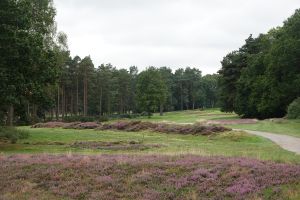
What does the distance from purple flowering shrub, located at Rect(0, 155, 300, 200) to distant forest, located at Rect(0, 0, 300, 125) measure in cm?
1136

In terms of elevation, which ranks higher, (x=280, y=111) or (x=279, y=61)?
(x=279, y=61)

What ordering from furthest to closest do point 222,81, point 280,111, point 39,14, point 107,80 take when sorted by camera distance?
point 107,80 → point 222,81 → point 280,111 → point 39,14

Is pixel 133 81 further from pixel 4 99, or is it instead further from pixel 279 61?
pixel 4 99

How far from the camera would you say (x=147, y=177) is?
16422 mm

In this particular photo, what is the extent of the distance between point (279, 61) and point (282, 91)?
4.90 meters

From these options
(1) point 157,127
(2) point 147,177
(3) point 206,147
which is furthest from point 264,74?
(2) point 147,177

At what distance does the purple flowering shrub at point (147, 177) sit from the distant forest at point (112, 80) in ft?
37.3

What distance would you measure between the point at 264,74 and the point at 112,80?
58.9m

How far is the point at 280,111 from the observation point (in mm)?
73188

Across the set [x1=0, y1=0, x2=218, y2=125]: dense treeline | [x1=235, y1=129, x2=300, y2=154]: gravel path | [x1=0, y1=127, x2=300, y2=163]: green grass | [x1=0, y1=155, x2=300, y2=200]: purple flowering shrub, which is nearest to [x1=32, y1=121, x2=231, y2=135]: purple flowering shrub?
[x1=0, y1=127, x2=300, y2=163]: green grass

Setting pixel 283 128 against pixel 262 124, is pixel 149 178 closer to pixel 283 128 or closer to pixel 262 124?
pixel 283 128

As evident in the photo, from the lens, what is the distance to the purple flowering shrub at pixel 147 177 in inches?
576

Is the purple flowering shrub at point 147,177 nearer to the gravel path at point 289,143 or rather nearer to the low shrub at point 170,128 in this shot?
the gravel path at point 289,143

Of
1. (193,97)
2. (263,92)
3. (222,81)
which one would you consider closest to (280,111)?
(263,92)
